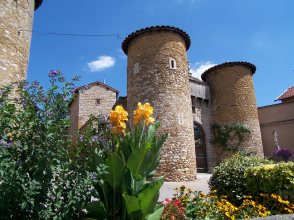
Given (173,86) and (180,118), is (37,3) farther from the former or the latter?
(180,118)

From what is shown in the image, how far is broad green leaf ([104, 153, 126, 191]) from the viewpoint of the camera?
7.80 feet

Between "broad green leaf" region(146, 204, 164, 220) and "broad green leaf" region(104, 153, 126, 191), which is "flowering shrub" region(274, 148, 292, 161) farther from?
"broad green leaf" region(104, 153, 126, 191)

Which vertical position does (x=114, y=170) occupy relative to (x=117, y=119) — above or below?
below

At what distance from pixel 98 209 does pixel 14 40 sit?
6269 millimetres

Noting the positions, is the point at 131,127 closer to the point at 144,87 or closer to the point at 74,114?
the point at 144,87

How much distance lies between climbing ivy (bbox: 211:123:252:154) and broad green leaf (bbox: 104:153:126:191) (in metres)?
12.4

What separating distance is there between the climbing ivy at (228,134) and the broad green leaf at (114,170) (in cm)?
1243

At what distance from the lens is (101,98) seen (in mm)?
20453

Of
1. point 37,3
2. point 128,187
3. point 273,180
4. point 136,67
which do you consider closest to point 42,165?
point 128,187

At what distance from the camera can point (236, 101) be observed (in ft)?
45.8

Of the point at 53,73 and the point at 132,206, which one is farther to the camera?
the point at 53,73

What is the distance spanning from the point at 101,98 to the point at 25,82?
1820 cm

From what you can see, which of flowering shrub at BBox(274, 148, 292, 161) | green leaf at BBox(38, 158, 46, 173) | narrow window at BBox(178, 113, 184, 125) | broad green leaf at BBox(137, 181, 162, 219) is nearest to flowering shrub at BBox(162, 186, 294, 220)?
broad green leaf at BBox(137, 181, 162, 219)

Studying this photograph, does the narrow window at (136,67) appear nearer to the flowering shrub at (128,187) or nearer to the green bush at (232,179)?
the green bush at (232,179)
